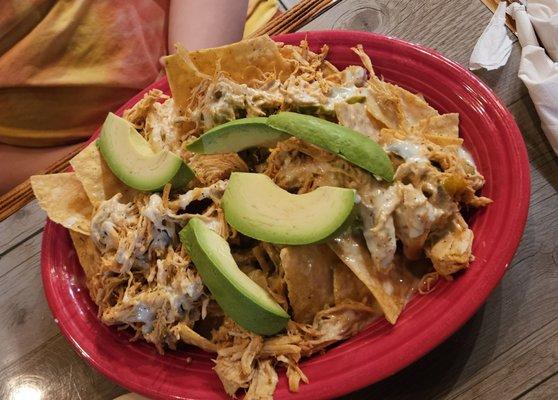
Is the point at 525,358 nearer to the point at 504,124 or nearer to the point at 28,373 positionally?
the point at 504,124

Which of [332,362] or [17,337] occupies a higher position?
[332,362]

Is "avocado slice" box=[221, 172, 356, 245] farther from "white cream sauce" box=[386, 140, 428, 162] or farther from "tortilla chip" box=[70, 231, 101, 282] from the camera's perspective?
"tortilla chip" box=[70, 231, 101, 282]

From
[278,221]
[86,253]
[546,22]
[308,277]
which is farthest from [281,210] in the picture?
[546,22]

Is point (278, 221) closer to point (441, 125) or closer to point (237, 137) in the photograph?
point (237, 137)

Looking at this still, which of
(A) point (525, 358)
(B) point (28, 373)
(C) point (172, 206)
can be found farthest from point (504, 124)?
(B) point (28, 373)

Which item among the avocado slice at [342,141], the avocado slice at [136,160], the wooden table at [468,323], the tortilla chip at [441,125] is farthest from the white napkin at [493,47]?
the avocado slice at [136,160]

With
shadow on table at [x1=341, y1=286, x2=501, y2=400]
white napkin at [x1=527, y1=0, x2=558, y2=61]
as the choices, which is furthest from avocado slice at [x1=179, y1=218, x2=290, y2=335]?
white napkin at [x1=527, y1=0, x2=558, y2=61]

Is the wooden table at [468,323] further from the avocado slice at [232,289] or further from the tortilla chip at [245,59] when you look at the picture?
the tortilla chip at [245,59]
